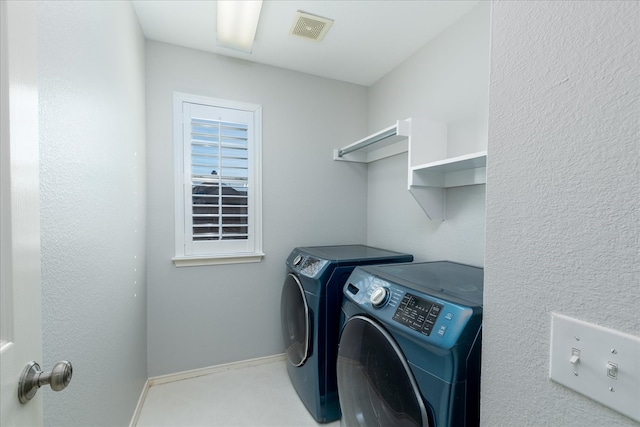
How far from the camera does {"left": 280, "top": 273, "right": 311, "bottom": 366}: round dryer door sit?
173 cm

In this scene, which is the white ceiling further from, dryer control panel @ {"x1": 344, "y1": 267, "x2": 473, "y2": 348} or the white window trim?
dryer control panel @ {"x1": 344, "y1": 267, "x2": 473, "y2": 348}

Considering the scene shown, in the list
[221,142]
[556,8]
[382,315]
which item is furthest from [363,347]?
[221,142]

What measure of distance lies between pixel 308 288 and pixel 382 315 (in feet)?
2.47

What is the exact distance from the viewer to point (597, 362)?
0.46 metres

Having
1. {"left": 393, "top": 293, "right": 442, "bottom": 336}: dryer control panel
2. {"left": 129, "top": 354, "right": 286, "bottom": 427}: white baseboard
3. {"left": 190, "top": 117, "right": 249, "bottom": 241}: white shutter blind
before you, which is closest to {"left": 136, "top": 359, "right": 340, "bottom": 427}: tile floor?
{"left": 129, "top": 354, "right": 286, "bottom": 427}: white baseboard

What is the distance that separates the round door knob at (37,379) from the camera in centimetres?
52

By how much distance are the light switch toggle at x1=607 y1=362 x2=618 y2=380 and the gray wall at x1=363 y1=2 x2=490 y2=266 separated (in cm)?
118

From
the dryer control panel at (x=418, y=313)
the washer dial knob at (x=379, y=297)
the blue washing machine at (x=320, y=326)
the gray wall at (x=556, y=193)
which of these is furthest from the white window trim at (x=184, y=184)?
the gray wall at (x=556, y=193)

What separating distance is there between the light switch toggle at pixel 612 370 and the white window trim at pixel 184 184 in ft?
6.70

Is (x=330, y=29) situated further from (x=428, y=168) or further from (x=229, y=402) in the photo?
(x=229, y=402)

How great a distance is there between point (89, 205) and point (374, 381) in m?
1.25

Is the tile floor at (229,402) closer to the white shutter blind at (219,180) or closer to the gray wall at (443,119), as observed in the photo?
the white shutter blind at (219,180)

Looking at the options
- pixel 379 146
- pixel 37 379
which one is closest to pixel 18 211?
pixel 37 379

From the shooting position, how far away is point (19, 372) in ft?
1.68
